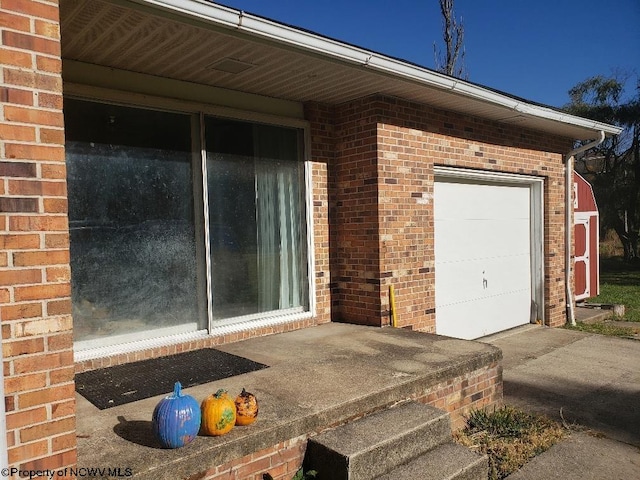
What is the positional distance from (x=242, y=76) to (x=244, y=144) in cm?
74

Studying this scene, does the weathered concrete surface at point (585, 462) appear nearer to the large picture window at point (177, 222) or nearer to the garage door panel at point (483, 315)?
the garage door panel at point (483, 315)

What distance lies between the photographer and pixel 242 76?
14.5 feet

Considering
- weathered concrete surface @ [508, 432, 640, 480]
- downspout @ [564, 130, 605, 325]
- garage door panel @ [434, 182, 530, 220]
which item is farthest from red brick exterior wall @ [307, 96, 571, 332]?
downspout @ [564, 130, 605, 325]

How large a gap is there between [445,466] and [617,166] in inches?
882

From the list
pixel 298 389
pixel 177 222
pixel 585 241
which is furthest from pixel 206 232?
pixel 585 241

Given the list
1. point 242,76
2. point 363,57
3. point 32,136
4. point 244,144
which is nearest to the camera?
point 32,136

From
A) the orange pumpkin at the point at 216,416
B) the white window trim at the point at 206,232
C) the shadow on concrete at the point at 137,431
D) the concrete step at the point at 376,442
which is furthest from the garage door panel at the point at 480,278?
the shadow on concrete at the point at 137,431

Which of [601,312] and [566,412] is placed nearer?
[566,412]

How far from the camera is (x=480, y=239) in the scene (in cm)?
671

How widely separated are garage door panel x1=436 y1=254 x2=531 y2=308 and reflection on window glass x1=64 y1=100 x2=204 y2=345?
3.21m

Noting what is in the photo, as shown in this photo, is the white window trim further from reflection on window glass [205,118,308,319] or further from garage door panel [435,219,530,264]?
garage door panel [435,219,530,264]

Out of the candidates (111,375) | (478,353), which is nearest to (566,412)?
(478,353)

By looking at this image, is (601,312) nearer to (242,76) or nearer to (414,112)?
(414,112)

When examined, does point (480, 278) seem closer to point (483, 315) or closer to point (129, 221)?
point (483, 315)
